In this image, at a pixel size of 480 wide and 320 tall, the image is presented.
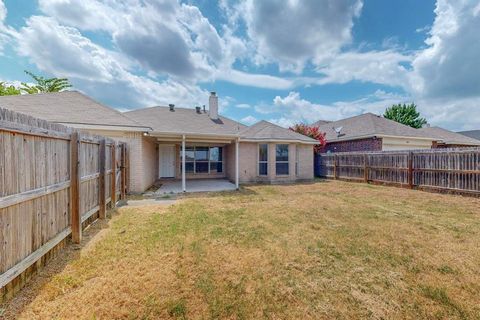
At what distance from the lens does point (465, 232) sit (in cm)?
480

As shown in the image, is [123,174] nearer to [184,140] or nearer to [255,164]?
[184,140]

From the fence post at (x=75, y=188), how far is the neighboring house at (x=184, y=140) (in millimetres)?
5108

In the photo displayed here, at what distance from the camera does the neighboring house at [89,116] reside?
830 cm

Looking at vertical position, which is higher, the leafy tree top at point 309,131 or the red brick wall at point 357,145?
the leafy tree top at point 309,131

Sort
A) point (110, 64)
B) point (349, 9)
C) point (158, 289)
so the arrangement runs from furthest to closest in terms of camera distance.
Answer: point (110, 64), point (349, 9), point (158, 289)

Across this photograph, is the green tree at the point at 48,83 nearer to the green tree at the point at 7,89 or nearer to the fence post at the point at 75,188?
the green tree at the point at 7,89

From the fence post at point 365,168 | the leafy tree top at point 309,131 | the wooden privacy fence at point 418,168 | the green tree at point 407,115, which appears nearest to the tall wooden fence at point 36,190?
the wooden privacy fence at point 418,168

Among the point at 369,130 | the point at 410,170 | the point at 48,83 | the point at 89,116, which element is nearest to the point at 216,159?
the point at 89,116

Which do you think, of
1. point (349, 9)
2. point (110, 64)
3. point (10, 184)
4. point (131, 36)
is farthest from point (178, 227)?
point (110, 64)

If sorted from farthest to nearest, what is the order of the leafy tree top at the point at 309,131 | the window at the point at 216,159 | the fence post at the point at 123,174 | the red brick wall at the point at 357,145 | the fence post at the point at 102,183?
the leafy tree top at the point at 309,131
the red brick wall at the point at 357,145
the window at the point at 216,159
the fence post at the point at 123,174
the fence post at the point at 102,183

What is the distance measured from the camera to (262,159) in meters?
13.4

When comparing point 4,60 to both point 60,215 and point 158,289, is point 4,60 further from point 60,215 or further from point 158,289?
point 158,289

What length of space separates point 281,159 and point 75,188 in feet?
37.2

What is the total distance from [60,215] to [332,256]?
4.93m
